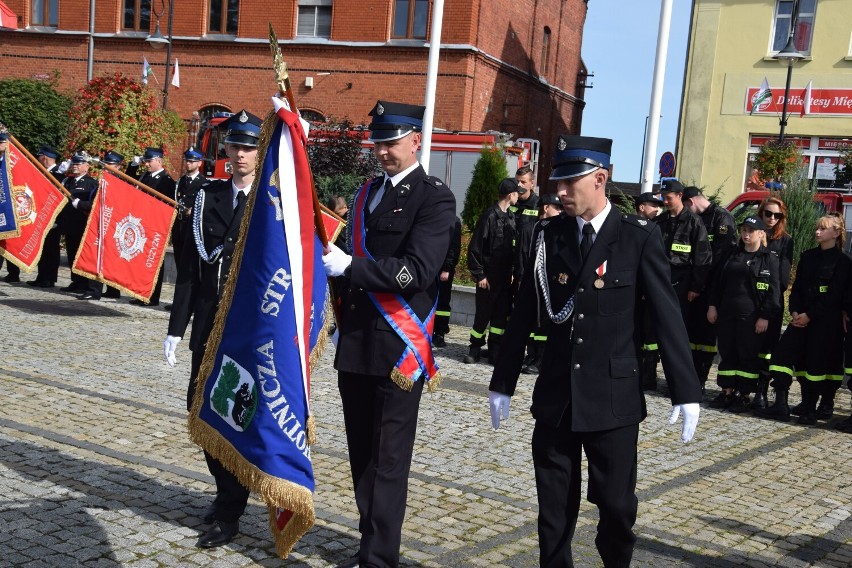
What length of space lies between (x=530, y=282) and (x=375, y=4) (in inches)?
1061

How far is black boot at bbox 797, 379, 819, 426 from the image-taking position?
10.1 metres

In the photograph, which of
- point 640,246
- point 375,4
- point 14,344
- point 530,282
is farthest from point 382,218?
point 375,4

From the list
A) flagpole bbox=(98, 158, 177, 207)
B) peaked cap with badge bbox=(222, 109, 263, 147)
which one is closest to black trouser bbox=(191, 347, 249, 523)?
peaked cap with badge bbox=(222, 109, 263, 147)

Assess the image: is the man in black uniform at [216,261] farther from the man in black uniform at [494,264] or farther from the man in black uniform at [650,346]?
the man in black uniform at [494,264]

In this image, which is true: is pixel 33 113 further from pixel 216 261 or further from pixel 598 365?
pixel 598 365

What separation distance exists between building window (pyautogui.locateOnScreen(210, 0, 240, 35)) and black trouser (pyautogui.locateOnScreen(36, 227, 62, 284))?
674 inches

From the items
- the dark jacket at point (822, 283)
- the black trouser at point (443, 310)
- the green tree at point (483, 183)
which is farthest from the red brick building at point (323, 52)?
the dark jacket at point (822, 283)

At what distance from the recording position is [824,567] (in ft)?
18.5

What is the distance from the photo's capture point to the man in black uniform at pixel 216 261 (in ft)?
17.4

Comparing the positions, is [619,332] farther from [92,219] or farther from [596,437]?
[92,219]

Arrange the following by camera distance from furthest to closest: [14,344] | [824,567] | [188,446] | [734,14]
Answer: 1. [734,14]
2. [14,344]
3. [188,446]
4. [824,567]

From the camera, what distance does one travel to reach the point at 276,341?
4.48m

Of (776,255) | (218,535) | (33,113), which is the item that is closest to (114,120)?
(776,255)

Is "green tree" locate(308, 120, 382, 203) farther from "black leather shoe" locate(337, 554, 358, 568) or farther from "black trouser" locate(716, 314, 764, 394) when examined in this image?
"black leather shoe" locate(337, 554, 358, 568)
